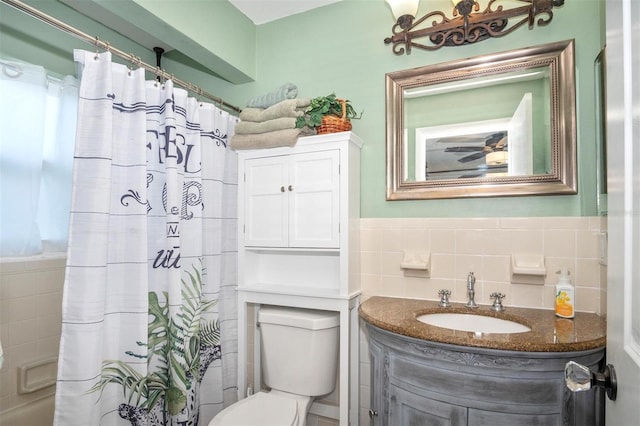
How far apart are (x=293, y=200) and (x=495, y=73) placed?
3.63 feet

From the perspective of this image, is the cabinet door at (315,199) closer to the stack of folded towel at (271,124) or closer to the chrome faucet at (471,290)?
the stack of folded towel at (271,124)

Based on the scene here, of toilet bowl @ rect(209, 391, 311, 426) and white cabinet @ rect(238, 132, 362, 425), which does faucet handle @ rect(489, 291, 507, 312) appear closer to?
white cabinet @ rect(238, 132, 362, 425)

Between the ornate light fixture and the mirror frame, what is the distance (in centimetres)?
11

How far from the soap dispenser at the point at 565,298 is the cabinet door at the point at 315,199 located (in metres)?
0.92

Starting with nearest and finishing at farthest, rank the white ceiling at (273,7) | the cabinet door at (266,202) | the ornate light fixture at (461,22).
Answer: the ornate light fixture at (461,22) → the cabinet door at (266,202) → the white ceiling at (273,7)

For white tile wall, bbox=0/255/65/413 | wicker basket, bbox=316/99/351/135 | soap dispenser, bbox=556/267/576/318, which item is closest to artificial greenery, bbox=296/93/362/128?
wicker basket, bbox=316/99/351/135

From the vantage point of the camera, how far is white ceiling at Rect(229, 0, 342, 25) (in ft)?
6.46

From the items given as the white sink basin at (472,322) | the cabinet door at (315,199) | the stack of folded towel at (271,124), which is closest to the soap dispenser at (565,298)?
the white sink basin at (472,322)

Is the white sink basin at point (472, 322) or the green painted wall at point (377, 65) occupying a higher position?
the green painted wall at point (377, 65)

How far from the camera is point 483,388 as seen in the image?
1119mm

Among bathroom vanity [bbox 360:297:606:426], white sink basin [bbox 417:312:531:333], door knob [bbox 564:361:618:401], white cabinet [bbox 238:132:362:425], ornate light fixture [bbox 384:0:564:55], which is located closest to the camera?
door knob [bbox 564:361:618:401]

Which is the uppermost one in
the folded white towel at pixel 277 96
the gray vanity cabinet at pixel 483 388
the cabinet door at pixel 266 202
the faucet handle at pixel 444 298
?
the folded white towel at pixel 277 96

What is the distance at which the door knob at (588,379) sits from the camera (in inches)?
26.1

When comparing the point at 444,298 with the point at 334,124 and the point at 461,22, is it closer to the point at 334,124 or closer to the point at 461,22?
the point at 334,124
